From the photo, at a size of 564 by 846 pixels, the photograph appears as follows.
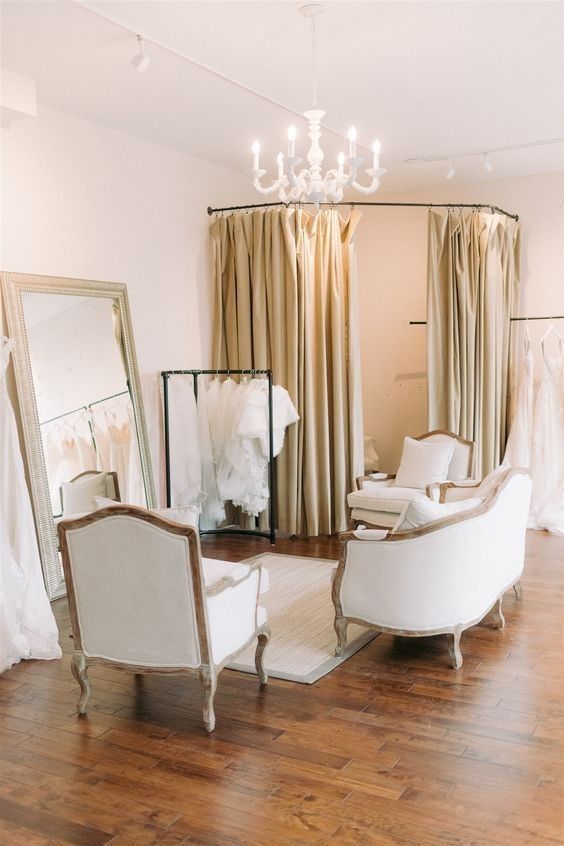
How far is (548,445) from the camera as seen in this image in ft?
22.4

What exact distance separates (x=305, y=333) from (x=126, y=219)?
1555mm

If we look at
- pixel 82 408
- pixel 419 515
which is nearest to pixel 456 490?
pixel 419 515

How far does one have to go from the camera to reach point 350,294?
20.6 feet

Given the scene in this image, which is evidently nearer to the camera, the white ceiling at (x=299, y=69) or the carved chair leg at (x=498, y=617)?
the white ceiling at (x=299, y=69)

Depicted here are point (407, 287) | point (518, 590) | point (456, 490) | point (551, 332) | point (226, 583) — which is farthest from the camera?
point (407, 287)

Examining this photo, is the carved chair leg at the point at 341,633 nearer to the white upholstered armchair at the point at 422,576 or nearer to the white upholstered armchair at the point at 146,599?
the white upholstered armchair at the point at 422,576

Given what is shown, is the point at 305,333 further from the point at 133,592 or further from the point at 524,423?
the point at 133,592

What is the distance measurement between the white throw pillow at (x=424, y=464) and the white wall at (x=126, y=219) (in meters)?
1.80

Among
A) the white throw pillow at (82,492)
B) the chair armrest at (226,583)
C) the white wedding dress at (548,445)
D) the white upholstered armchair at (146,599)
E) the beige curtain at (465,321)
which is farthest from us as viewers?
the white wedding dress at (548,445)

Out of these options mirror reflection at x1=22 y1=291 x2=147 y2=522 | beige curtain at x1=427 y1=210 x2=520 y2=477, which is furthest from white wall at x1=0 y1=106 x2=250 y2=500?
beige curtain at x1=427 y1=210 x2=520 y2=477

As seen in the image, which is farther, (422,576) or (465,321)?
(465,321)

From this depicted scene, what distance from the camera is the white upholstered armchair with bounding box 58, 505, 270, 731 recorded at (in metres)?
3.11

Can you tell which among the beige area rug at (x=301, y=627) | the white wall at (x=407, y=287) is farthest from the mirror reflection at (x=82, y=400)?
the white wall at (x=407, y=287)

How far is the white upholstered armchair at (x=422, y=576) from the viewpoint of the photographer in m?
3.70
